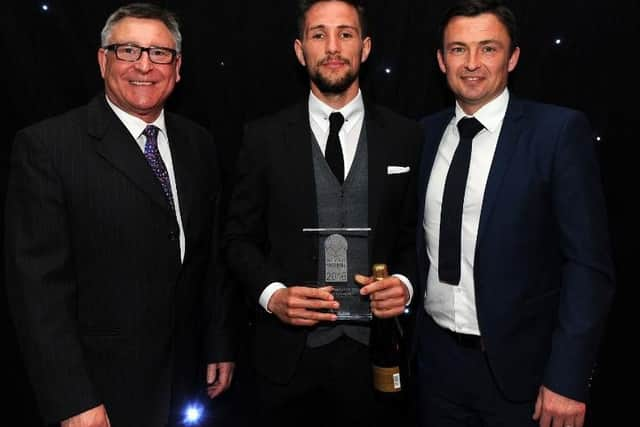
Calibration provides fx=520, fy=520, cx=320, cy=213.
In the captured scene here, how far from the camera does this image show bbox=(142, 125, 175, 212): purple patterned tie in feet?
5.43

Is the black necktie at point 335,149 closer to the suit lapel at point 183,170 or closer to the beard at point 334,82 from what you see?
the beard at point 334,82

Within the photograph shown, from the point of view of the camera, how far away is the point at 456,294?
1.74 metres

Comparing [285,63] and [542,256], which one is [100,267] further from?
[542,256]

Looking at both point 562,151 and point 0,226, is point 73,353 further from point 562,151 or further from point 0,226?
point 562,151

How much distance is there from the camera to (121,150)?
1.57 m

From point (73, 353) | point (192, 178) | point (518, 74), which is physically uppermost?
point (518, 74)

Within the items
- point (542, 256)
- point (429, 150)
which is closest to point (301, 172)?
point (429, 150)

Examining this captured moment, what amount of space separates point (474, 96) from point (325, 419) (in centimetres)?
140

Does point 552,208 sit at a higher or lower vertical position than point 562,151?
lower

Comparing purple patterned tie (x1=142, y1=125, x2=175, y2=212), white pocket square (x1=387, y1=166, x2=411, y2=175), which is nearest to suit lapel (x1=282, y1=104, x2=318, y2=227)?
white pocket square (x1=387, y1=166, x2=411, y2=175)

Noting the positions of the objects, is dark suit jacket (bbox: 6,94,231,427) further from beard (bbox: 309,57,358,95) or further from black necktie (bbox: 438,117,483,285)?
black necktie (bbox: 438,117,483,285)

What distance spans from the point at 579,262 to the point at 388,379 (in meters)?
0.69

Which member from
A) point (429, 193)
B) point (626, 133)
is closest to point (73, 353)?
point (429, 193)

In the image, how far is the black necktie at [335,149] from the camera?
1.78 meters
